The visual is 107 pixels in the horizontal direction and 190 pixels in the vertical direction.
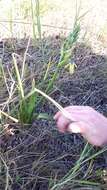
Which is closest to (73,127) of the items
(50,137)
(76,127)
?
(76,127)

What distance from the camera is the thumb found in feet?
3.88

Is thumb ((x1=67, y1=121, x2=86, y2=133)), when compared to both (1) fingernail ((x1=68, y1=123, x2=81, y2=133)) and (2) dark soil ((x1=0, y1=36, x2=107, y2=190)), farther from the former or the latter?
(2) dark soil ((x1=0, y1=36, x2=107, y2=190))

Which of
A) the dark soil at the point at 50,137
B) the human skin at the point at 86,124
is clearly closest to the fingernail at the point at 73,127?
the human skin at the point at 86,124

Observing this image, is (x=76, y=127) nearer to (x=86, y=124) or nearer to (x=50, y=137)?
(x=86, y=124)

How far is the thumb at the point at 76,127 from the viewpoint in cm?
118

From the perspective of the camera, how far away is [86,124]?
47.9 inches

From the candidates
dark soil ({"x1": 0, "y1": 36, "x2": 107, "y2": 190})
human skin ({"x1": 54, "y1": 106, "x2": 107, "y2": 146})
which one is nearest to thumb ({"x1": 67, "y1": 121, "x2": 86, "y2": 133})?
human skin ({"x1": 54, "y1": 106, "x2": 107, "y2": 146})

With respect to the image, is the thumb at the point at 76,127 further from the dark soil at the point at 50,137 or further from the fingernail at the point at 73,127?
the dark soil at the point at 50,137

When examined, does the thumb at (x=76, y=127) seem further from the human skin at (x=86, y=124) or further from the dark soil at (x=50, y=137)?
the dark soil at (x=50, y=137)

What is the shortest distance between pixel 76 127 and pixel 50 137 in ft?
0.55

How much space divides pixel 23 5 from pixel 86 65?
0.45 meters

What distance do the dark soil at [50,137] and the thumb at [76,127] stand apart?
12cm

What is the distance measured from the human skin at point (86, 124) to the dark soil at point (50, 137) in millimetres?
88

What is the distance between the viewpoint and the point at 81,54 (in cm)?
171
